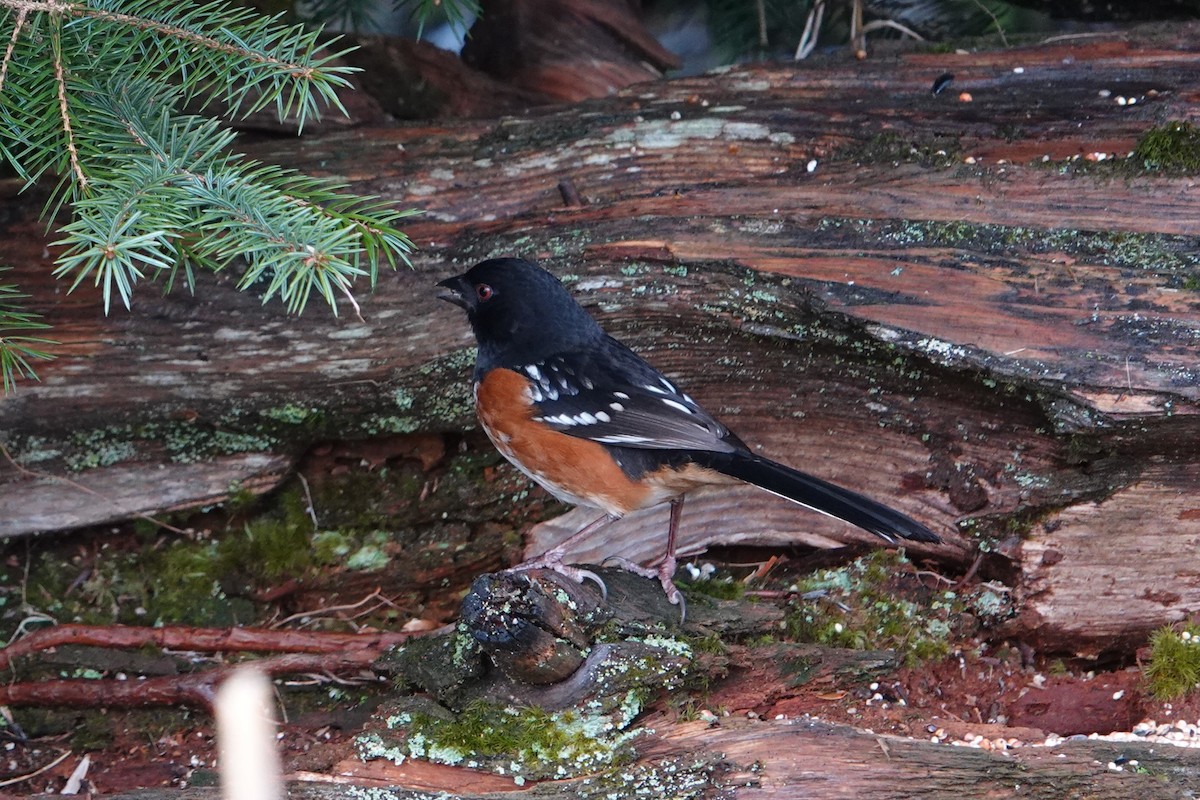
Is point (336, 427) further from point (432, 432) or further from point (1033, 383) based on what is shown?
point (1033, 383)

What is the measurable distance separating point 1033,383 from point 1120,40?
1258 mm

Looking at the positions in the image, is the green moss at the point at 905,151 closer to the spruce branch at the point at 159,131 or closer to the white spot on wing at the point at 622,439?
the white spot on wing at the point at 622,439

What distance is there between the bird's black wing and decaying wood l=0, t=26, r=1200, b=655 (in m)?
0.26

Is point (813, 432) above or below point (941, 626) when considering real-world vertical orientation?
above

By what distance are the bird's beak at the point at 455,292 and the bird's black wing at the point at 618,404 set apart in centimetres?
26

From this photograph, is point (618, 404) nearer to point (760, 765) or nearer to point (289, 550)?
point (760, 765)

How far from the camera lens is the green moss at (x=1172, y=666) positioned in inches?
98.0

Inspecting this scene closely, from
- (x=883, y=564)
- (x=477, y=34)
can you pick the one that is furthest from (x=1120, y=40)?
(x=477, y=34)

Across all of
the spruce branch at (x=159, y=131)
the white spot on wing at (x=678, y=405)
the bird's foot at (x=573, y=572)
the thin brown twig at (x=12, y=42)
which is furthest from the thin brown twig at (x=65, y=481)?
the white spot on wing at (x=678, y=405)

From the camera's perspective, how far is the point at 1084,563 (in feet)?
9.11

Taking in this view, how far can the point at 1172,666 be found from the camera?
2.52 meters

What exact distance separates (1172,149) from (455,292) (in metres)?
2.05

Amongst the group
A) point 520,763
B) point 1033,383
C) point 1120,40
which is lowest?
point 520,763

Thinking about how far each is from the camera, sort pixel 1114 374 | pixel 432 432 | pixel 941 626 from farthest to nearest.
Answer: pixel 432 432 → pixel 941 626 → pixel 1114 374
